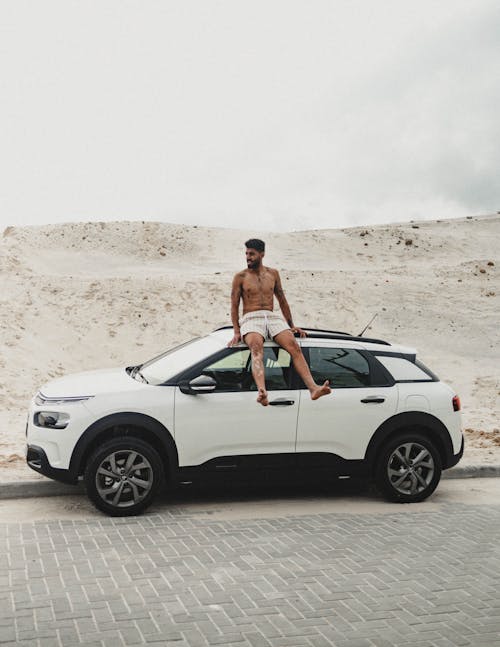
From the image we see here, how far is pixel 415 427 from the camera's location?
843cm

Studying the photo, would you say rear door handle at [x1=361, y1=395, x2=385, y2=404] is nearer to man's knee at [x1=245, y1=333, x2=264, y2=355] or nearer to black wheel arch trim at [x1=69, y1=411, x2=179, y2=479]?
man's knee at [x1=245, y1=333, x2=264, y2=355]

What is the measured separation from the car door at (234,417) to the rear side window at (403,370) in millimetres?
1067

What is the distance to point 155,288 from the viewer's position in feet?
82.0

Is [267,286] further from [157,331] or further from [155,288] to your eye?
[155,288]

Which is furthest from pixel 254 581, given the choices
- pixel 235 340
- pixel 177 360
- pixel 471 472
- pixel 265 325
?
pixel 471 472

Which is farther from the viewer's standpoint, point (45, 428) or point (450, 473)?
point (450, 473)

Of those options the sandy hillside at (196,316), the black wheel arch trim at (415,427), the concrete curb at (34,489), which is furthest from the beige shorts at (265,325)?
the sandy hillside at (196,316)

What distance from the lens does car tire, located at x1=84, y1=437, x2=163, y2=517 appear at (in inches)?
297

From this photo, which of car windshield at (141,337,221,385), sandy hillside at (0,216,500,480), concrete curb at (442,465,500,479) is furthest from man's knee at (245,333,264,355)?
sandy hillside at (0,216,500,480)

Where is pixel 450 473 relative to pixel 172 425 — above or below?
below

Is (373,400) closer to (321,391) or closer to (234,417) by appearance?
(321,391)

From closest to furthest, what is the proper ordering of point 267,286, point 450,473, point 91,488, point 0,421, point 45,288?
point 91,488 < point 267,286 < point 450,473 < point 0,421 < point 45,288

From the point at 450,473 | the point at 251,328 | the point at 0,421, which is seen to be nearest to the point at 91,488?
A: the point at 251,328

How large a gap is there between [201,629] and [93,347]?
16.7 metres
